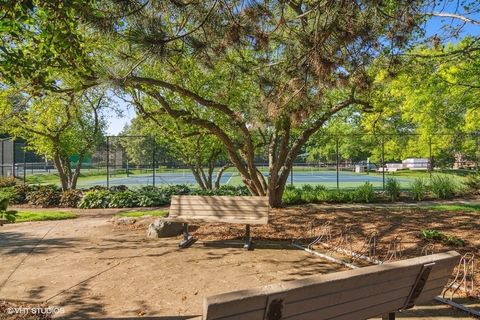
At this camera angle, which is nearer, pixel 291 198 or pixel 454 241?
pixel 454 241

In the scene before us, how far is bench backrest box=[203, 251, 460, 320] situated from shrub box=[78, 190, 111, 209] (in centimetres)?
1256

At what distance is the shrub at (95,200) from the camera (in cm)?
1398

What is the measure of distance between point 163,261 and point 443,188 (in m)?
12.7

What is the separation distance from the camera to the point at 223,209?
25.7 ft

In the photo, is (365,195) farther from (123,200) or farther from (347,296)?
(347,296)

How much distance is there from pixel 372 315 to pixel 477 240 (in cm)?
485

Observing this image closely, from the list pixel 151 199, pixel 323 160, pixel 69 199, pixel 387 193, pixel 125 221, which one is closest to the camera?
pixel 125 221

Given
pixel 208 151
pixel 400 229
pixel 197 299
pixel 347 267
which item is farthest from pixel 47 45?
pixel 208 151

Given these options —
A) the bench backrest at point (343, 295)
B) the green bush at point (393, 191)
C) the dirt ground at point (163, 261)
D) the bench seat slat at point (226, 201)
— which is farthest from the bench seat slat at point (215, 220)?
the green bush at point (393, 191)

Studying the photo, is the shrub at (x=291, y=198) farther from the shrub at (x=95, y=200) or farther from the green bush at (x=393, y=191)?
the shrub at (x=95, y=200)

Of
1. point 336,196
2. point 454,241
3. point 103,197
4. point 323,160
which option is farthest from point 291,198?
point 323,160

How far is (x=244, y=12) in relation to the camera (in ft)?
20.5

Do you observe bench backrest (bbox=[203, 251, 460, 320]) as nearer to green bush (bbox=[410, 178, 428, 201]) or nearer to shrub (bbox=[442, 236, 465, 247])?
shrub (bbox=[442, 236, 465, 247])

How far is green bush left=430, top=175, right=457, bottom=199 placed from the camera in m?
14.8
